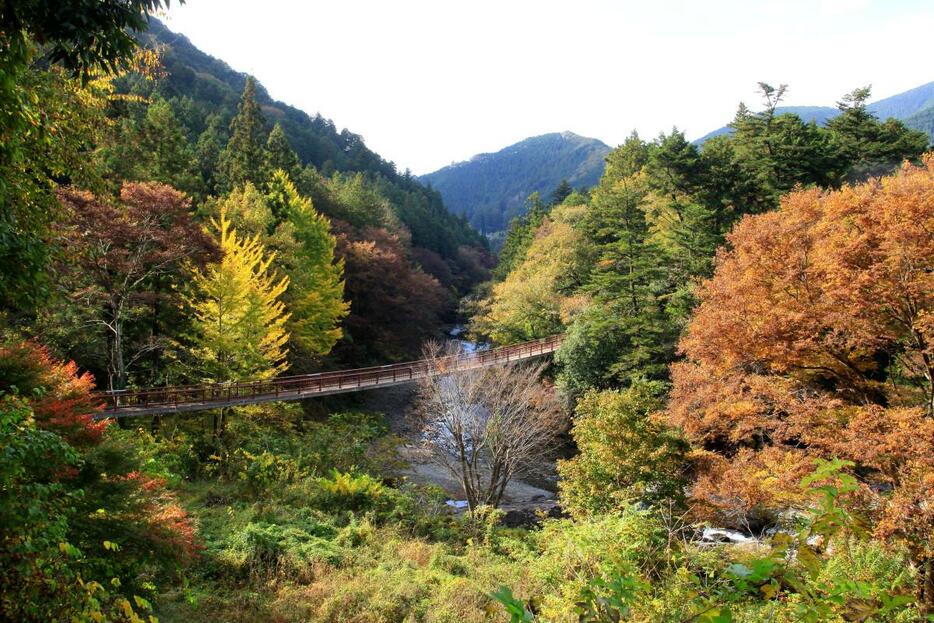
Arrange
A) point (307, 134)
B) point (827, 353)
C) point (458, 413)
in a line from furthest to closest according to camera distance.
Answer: point (307, 134) → point (458, 413) → point (827, 353)

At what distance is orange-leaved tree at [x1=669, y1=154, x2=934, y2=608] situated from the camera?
8.98m

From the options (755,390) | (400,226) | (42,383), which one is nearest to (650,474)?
(755,390)

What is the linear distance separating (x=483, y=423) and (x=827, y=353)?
926 centimetres

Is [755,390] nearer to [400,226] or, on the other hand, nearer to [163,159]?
[163,159]

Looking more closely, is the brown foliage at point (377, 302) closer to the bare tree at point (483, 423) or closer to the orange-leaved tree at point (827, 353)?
the bare tree at point (483, 423)

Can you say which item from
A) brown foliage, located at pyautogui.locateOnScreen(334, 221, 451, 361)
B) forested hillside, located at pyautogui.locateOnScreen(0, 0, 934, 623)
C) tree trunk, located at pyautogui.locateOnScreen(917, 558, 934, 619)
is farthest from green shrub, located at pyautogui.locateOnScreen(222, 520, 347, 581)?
brown foliage, located at pyautogui.locateOnScreen(334, 221, 451, 361)

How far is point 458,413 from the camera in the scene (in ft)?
50.5

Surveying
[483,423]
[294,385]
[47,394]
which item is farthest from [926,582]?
[294,385]

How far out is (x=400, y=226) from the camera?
1948 inches

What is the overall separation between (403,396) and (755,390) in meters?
21.5

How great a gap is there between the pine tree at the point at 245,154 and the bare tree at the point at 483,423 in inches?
765

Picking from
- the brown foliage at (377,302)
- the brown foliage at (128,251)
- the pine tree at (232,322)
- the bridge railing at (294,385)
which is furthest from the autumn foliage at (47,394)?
the brown foliage at (377,302)

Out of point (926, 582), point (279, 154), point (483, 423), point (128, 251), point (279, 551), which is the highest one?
point (279, 154)

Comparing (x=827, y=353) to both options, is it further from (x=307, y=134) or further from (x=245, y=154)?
(x=307, y=134)
